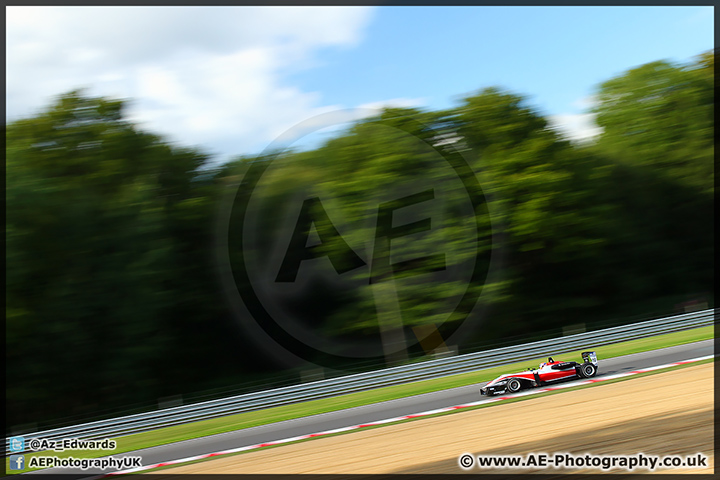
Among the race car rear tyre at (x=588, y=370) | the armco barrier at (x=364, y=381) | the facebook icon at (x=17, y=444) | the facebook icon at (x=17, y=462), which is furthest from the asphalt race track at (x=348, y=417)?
the facebook icon at (x=17, y=444)

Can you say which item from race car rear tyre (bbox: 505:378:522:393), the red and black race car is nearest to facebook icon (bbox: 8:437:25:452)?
the red and black race car

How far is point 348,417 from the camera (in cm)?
902

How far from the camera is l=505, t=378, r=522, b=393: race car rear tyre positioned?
897cm

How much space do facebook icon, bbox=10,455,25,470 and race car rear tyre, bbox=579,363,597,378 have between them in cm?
853

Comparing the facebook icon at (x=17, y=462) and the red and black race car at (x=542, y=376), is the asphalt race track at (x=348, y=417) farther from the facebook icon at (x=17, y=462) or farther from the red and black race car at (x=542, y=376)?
the facebook icon at (x=17, y=462)

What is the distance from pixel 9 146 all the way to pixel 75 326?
15.6 feet

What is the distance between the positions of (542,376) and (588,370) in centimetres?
83

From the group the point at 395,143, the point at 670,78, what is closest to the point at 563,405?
the point at 395,143

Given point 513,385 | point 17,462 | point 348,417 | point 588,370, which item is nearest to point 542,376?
point 513,385

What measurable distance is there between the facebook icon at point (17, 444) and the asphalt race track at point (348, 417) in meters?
1.03

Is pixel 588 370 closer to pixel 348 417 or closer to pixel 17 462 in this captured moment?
pixel 348 417

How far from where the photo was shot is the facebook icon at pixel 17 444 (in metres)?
8.58

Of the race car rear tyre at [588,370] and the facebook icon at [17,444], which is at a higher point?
the race car rear tyre at [588,370]

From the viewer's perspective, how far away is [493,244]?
16484 mm
